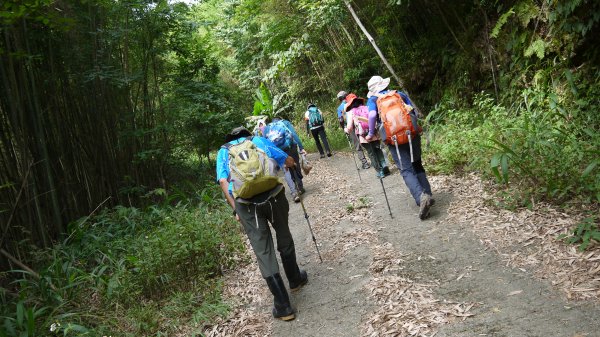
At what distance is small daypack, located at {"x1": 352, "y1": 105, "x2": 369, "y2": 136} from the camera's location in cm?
805

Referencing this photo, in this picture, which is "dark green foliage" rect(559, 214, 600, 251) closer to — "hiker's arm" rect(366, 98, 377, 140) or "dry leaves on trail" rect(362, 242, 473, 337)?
"dry leaves on trail" rect(362, 242, 473, 337)

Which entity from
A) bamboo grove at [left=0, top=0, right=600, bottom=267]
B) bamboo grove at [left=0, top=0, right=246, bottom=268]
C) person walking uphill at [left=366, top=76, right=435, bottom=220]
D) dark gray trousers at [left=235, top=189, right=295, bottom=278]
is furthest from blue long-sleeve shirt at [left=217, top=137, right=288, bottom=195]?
bamboo grove at [left=0, top=0, right=246, bottom=268]

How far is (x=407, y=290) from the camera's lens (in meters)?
3.70

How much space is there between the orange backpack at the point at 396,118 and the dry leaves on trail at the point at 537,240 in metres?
1.16

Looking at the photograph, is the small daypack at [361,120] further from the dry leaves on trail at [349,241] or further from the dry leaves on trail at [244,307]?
the dry leaves on trail at [244,307]

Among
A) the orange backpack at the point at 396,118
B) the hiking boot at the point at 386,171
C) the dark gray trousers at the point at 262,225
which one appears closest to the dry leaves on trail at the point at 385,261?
the dark gray trousers at the point at 262,225

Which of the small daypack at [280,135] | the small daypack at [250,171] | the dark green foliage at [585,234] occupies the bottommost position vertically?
the dark green foliage at [585,234]

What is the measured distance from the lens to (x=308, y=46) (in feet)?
50.6

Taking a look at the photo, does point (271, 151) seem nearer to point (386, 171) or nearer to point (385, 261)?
point (385, 261)

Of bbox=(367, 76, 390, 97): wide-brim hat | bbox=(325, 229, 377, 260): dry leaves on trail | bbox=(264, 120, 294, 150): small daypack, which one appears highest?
bbox=(264, 120, 294, 150): small daypack

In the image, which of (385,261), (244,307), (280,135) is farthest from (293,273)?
(280,135)

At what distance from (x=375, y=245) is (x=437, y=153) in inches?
127

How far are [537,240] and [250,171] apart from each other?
279cm

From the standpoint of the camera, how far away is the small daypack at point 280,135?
757cm
